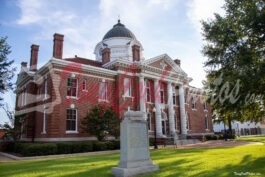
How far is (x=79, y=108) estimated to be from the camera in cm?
2517

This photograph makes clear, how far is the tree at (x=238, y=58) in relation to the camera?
14898mm

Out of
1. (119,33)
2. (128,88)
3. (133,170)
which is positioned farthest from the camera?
(119,33)

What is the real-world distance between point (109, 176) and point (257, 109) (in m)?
14.7

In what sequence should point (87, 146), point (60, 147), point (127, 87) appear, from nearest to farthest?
point (60, 147) → point (87, 146) → point (127, 87)

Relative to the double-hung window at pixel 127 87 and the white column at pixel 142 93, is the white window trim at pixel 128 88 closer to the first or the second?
the double-hung window at pixel 127 87

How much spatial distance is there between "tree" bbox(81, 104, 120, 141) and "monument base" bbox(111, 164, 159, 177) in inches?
595

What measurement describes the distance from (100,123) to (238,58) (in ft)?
46.6

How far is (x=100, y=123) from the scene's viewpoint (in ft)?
77.3

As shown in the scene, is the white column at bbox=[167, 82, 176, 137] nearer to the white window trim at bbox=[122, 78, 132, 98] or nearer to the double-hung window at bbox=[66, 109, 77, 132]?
the white window trim at bbox=[122, 78, 132, 98]

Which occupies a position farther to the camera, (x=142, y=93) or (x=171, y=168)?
(x=142, y=93)

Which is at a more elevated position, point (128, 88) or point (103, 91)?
point (128, 88)

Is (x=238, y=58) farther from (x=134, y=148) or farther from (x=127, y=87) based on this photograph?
(x=127, y=87)

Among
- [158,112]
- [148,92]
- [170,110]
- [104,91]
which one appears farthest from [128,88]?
[170,110]

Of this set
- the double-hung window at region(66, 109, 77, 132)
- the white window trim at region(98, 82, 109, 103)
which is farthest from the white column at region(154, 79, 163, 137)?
the double-hung window at region(66, 109, 77, 132)
